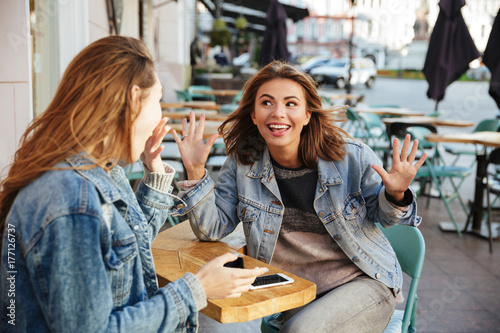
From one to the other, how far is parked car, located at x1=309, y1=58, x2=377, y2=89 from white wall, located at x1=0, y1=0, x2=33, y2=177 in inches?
835

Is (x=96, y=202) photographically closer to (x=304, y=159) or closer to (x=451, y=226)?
(x=304, y=159)

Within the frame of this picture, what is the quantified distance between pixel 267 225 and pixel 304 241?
6.6 inches

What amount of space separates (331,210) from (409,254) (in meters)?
0.40

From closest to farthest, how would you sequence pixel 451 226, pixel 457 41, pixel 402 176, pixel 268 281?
1. pixel 268 281
2. pixel 402 176
3. pixel 451 226
4. pixel 457 41

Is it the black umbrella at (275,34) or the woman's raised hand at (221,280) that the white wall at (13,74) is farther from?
the black umbrella at (275,34)

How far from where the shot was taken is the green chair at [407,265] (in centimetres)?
199

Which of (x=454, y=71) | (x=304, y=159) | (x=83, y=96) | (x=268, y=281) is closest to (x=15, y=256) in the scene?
(x=83, y=96)

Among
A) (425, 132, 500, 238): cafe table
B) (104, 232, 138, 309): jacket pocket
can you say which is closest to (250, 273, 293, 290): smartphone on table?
(104, 232, 138, 309): jacket pocket

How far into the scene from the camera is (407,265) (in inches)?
82.7

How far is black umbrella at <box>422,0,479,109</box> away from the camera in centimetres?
661

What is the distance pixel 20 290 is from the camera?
3.51 feet

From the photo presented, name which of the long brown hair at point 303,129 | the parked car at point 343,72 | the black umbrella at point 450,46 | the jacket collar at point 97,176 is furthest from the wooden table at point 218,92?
the parked car at point 343,72

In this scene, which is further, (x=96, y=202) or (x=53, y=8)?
(x=53, y=8)

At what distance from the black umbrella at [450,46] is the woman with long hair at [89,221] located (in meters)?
6.20
